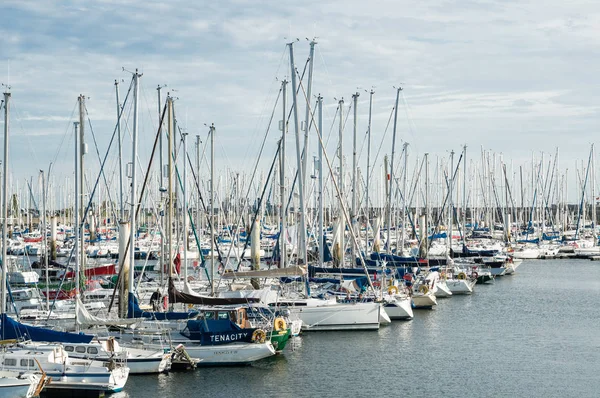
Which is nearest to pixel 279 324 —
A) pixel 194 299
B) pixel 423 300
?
pixel 194 299

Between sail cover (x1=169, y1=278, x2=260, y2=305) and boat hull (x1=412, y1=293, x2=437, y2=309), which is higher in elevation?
sail cover (x1=169, y1=278, x2=260, y2=305)

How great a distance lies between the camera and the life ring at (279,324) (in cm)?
Result: 3753

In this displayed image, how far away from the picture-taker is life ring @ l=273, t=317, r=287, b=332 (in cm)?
3753

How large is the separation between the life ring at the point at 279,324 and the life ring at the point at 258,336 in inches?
51.4

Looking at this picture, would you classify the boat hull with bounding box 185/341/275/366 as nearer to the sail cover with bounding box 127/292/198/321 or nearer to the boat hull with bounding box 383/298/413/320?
the sail cover with bounding box 127/292/198/321

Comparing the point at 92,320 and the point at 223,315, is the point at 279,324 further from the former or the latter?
the point at 92,320

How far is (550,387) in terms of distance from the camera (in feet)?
111

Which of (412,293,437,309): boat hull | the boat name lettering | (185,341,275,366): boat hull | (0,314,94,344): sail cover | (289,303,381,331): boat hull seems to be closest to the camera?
(0,314,94,344): sail cover

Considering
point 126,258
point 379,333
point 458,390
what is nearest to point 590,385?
point 458,390

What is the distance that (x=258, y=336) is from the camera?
36.2 meters

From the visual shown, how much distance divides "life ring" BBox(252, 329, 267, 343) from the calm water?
3.45 feet

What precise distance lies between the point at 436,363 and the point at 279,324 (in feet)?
23.5

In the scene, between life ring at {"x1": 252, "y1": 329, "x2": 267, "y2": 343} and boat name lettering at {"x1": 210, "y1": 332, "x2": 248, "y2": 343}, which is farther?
life ring at {"x1": 252, "y1": 329, "x2": 267, "y2": 343}

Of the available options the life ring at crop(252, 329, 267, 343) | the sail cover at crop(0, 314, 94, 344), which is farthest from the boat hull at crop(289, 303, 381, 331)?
the sail cover at crop(0, 314, 94, 344)
